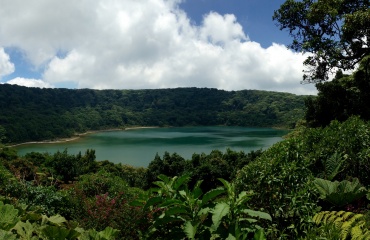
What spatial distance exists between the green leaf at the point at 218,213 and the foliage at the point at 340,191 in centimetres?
306

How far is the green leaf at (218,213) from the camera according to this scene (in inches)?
127

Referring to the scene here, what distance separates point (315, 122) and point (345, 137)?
1449cm

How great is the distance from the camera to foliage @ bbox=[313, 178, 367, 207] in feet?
18.7

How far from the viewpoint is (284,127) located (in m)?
147

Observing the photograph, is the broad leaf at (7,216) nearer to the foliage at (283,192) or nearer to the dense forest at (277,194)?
the dense forest at (277,194)

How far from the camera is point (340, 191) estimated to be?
19.1 ft

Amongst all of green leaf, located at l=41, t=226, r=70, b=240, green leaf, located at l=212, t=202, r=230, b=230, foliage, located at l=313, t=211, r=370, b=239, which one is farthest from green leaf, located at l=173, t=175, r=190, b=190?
foliage, located at l=313, t=211, r=370, b=239

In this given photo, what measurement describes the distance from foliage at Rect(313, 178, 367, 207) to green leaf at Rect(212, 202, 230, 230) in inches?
120

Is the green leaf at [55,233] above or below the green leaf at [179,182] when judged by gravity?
below

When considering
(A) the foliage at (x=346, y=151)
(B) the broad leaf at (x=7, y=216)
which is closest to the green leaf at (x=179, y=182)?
(B) the broad leaf at (x=7, y=216)

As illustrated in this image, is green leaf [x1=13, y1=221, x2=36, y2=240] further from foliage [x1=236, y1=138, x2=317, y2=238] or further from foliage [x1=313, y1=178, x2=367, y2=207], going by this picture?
foliage [x1=313, y1=178, x2=367, y2=207]

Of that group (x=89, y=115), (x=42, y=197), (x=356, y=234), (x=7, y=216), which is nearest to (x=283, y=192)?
(x=356, y=234)

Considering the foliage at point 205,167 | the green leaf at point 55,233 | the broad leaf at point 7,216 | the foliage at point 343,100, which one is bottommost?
the foliage at point 205,167

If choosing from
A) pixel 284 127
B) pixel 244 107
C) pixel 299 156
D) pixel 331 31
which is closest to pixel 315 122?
pixel 331 31
